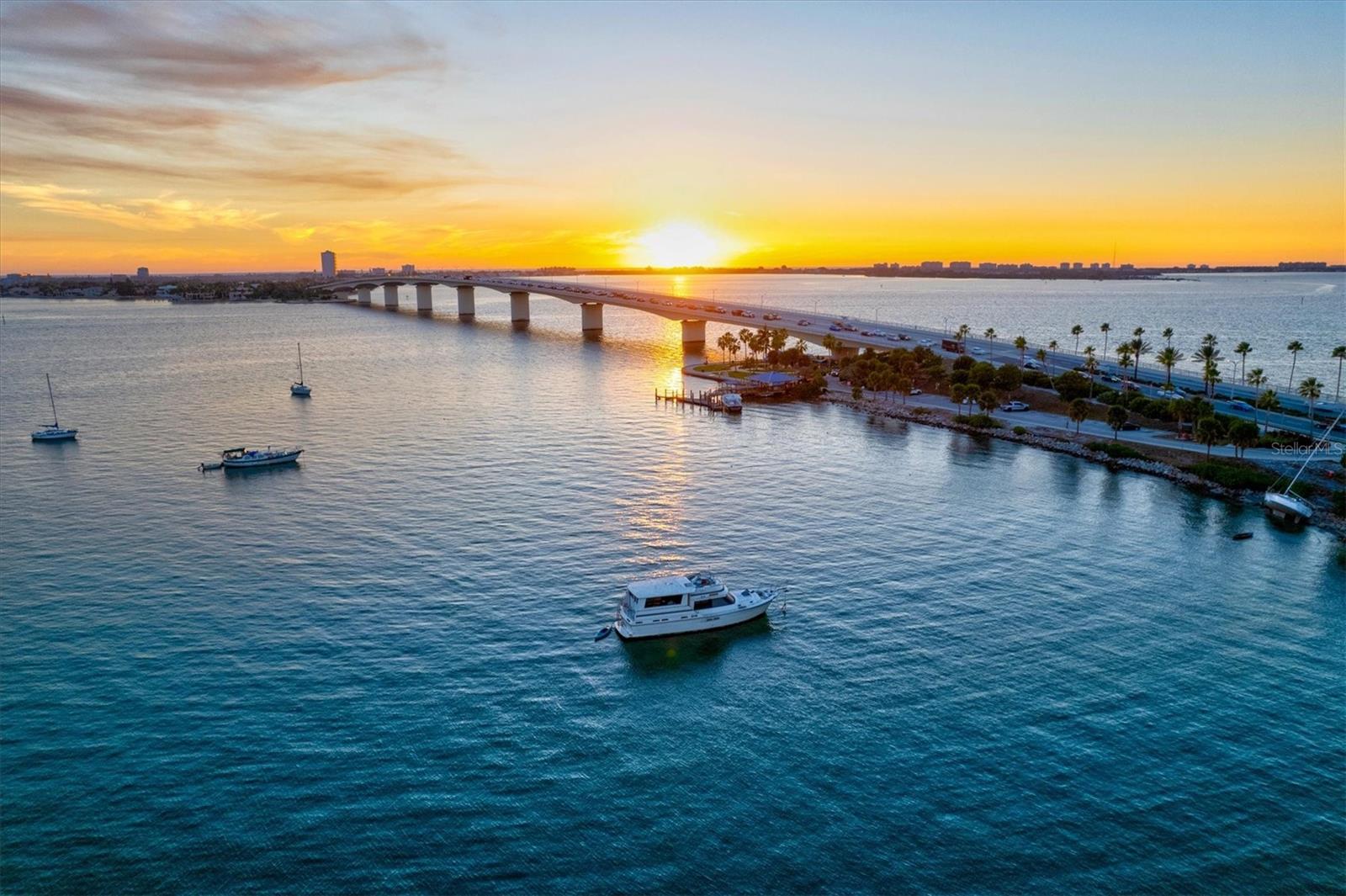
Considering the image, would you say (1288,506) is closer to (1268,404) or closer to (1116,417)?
(1116,417)

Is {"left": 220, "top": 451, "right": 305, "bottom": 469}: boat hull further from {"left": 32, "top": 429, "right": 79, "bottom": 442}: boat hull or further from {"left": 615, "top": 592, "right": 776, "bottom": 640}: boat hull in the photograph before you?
{"left": 615, "top": 592, "right": 776, "bottom": 640}: boat hull

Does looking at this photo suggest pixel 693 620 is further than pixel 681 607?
Yes

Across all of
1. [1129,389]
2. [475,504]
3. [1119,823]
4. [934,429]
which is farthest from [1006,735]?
[1129,389]

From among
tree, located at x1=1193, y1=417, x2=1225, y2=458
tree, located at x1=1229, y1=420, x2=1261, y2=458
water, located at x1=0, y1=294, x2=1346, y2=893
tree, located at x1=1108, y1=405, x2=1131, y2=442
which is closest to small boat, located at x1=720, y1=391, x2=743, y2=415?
water, located at x1=0, y1=294, x2=1346, y2=893

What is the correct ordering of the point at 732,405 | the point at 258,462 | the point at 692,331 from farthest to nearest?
the point at 692,331 < the point at 732,405 < the point at 258,462

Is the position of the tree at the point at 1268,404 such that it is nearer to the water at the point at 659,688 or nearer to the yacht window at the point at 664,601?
the water at the point at 659,688

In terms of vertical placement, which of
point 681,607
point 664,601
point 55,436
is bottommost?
point 681,607

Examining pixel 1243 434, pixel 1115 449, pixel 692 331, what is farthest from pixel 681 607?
pixel 692 331
